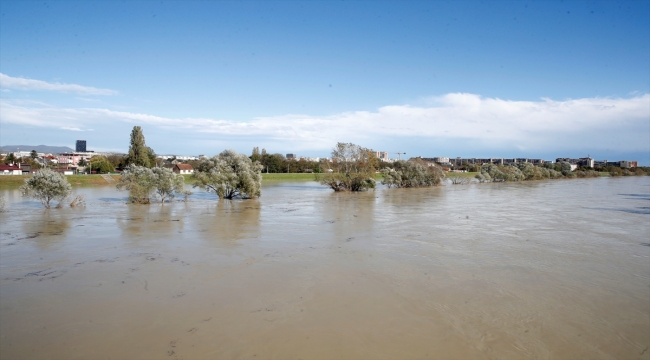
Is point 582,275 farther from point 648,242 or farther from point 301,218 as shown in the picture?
point 301,218

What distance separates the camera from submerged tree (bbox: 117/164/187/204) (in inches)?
920

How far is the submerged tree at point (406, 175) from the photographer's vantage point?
42750 millimetres

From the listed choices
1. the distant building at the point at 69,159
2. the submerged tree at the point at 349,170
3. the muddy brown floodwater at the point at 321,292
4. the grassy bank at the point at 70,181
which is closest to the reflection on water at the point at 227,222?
the muddy brown floodwater at the point at 321,292

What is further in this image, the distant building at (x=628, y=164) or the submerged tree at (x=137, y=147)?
→ the distant building at (x=628, y=164)

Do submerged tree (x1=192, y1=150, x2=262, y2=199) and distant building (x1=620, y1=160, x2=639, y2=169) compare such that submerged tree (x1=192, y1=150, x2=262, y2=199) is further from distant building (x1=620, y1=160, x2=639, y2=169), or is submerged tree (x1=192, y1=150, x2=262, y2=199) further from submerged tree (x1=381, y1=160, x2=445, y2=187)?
distant building (x1=620, y1=160, x2=639, y2=169)

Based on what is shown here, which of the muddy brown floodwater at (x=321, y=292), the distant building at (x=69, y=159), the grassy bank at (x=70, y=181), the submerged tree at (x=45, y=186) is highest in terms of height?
the distant building at (x=69, y=159)

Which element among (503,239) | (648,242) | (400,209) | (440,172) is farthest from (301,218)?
(440,172)

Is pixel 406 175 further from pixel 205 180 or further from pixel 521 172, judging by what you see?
pixel 521 172

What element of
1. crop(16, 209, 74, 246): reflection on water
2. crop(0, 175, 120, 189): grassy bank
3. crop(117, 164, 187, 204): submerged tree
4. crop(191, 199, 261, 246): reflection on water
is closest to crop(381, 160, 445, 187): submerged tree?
crop(191, 199, 261, 246): reflection on water

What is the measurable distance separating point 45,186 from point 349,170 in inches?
940

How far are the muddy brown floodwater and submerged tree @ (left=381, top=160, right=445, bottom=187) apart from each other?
27.1m

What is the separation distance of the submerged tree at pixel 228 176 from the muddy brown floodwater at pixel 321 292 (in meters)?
10.7

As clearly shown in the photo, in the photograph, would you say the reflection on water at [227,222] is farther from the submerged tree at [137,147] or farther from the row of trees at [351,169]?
the submerged tree at [137,147]

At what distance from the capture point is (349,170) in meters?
37.7
